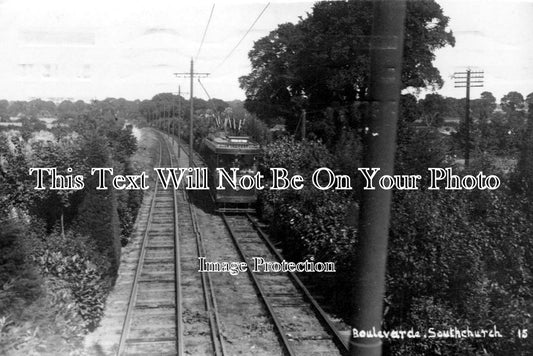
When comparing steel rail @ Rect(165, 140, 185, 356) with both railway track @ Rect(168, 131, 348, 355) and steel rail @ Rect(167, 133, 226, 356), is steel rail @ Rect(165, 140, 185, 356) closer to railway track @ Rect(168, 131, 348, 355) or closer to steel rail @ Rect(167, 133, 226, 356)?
steel rail @ Rect(167, 133, 226, 356)

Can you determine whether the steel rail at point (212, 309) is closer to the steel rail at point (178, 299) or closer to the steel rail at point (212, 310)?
the steel rail at point (212, 310)

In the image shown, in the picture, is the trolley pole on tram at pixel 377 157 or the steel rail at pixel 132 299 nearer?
the trolley pole on tram at pixel 377 157

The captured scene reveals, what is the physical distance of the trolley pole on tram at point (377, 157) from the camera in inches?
115

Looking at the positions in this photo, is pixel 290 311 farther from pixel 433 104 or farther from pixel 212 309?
pixel 433 104

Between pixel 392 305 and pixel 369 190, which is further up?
pixel 369 190

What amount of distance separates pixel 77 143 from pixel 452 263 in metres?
8.12

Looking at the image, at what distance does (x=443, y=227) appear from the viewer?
8133mm

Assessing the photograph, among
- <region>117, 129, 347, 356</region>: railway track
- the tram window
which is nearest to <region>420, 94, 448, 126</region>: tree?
the tram window

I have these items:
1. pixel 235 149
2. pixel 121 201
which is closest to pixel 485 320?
pixel 121 201

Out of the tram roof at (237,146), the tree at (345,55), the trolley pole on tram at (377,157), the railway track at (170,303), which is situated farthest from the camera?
the tree at (345,55)

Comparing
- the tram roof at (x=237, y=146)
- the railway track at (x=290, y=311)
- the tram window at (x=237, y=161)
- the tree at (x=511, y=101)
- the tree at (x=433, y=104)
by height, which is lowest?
the railway track at (x=290, y=311)

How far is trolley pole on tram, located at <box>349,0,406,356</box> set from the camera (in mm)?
2924

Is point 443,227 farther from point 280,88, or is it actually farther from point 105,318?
point 280,88

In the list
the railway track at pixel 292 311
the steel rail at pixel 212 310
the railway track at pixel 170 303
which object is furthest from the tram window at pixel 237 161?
the steel rail at pixel 212 310
